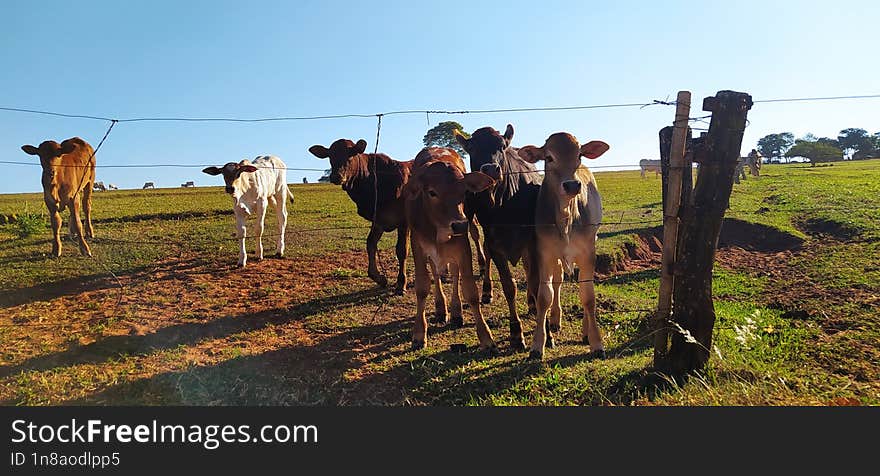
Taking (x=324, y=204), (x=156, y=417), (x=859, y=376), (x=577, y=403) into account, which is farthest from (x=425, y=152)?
(x=324, y=204)

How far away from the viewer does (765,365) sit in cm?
529

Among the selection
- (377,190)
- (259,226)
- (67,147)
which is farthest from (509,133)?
(67,147)

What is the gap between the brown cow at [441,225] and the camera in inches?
229

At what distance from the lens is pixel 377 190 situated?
28.1 feet

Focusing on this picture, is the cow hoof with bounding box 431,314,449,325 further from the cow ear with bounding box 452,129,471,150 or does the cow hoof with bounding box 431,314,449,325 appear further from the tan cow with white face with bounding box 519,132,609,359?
the cow ear with bounding box 452,129,471,150

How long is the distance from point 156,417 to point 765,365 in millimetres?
5618

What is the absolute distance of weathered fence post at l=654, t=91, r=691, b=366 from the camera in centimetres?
491

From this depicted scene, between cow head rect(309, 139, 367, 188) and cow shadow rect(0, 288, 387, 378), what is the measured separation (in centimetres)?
187

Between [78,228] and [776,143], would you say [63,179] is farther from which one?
[776,143]

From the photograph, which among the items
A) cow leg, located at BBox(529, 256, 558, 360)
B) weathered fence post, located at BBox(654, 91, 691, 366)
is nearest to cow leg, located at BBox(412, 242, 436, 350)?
cow leg, located at BBox(529, 256, 558, 360)

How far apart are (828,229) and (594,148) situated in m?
10.5

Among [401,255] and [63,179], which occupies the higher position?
[63,179]

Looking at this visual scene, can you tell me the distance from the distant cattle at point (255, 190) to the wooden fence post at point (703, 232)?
6.70 m

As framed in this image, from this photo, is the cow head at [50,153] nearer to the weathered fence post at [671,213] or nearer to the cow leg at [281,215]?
the cow leg at [281,215]
